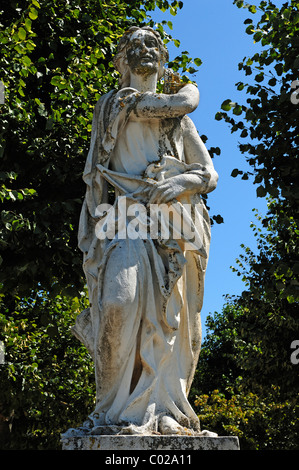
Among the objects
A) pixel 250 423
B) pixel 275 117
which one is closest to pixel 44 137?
pixel 275 117

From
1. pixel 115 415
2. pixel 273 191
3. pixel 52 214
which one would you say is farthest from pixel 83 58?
pixel 115 415

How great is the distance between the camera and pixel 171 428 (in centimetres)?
453

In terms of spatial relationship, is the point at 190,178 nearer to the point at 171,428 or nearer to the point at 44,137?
the point at 171,428

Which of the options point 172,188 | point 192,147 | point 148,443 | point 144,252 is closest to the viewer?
point 148,443

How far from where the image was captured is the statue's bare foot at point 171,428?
14.8ft

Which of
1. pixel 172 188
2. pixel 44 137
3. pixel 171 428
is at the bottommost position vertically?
pixel 171 428

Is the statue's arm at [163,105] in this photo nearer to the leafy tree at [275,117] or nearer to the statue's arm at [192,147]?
the statue's arm at [192,147]

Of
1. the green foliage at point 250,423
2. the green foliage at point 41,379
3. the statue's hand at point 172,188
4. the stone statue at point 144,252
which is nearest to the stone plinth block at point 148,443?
the stone statue at point 144,252

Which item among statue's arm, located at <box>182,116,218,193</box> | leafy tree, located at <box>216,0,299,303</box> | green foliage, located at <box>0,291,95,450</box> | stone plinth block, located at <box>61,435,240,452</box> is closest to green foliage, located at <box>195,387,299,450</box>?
green foliage, located at <box>0,291,95,450</box>

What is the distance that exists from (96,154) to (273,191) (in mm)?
4710

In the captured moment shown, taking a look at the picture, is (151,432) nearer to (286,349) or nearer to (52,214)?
(52,214)

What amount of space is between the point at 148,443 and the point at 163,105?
2.50 m

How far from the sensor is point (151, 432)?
4.50 meters

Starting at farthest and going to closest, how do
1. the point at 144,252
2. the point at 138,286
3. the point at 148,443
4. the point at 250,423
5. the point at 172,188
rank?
the point at 250,423
the point at 172,188
the point at 144,252
the point at 138,286
the point at 148,443
